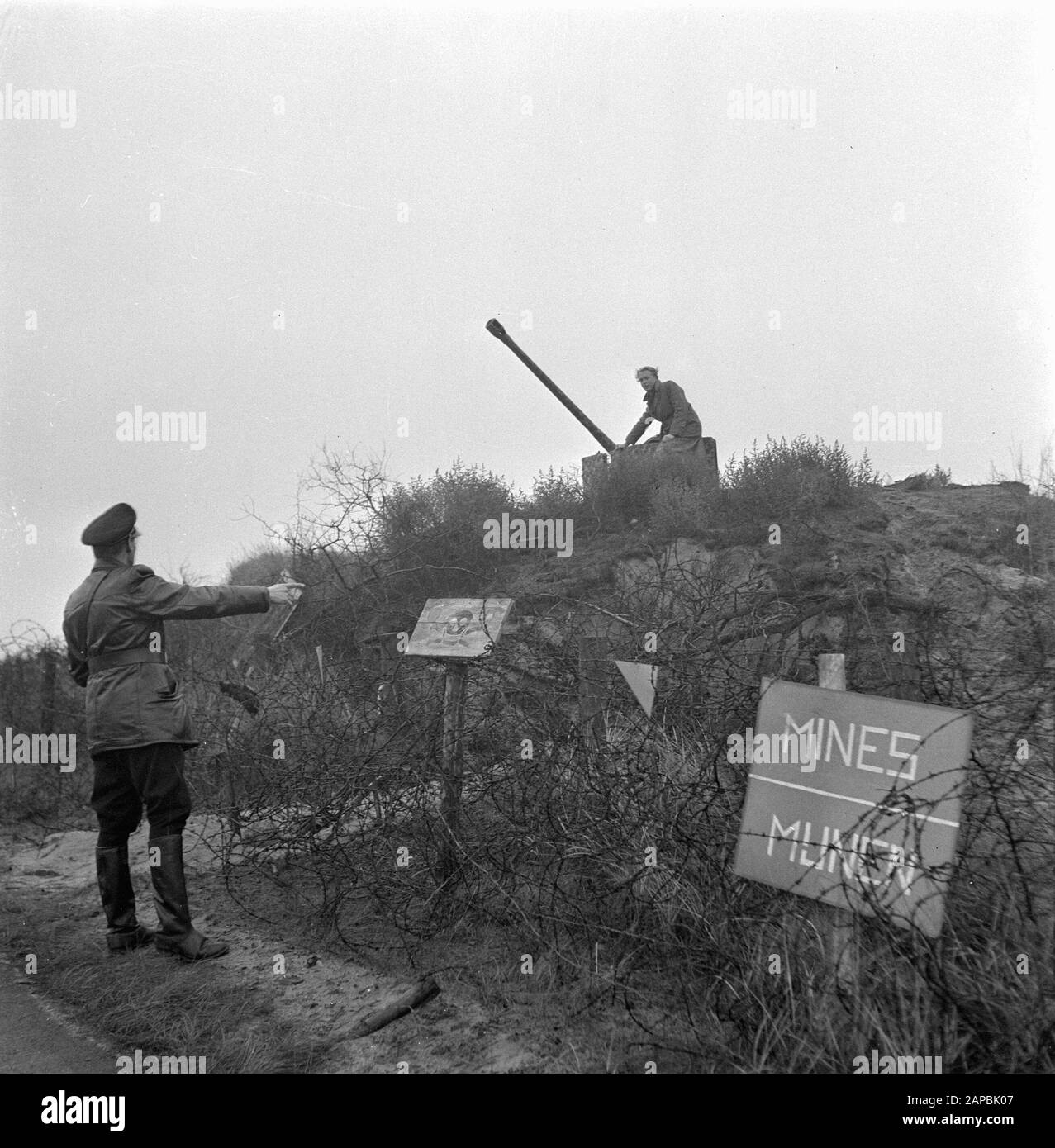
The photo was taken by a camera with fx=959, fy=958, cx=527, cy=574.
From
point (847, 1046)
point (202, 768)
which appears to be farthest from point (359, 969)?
point (202, 768)

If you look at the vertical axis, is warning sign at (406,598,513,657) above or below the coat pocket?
above

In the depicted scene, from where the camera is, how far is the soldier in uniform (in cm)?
446

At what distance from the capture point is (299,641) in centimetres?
943

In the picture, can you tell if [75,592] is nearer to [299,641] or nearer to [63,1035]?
[63,1035]

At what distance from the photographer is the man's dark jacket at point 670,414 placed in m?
12.0

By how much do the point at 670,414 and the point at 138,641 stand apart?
868 centimetres

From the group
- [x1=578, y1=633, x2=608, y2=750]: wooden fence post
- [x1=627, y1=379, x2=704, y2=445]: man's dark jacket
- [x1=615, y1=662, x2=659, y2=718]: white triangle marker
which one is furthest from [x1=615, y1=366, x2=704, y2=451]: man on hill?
[x1=615, y1=662, x2=659, y2=718]: white triangle marker

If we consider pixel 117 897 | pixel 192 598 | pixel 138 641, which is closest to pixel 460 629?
pixel 192 598

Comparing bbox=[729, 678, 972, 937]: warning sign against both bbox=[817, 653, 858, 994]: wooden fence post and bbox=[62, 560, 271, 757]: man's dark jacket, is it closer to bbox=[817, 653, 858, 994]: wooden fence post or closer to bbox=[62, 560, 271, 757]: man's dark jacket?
bbox=[817, 653, 858, 994]: wooden fence post

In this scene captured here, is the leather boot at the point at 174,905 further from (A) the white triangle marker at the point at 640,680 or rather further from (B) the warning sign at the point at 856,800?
(B) the warning sign at the point at 856,800

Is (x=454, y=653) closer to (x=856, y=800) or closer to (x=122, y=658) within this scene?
(x=122, y=658)

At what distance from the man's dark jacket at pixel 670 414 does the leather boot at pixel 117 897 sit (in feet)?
28.2

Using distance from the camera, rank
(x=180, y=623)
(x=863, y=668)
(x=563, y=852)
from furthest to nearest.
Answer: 1. (x=180, y=623)
2. (x=863, y=668)
3. (x=563, y=852)
